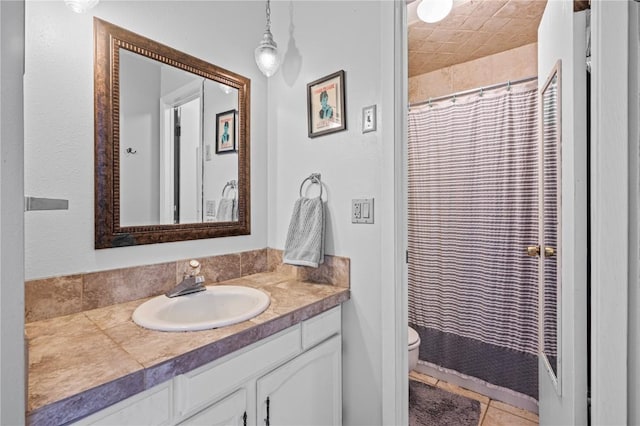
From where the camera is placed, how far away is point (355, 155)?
1360 millimetres

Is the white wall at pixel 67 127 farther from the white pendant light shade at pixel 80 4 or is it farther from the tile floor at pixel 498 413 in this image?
the tile floor at pixel 498 413

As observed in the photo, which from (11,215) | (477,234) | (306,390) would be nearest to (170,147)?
(11,215)

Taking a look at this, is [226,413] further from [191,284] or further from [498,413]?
[498,413]

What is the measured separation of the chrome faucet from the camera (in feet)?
3.90

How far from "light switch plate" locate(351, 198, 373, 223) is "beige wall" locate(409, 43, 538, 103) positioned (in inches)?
57.9

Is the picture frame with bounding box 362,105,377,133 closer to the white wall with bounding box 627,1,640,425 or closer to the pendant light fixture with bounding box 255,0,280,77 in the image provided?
the pendant light fixture with bounding box 255,0,280,77

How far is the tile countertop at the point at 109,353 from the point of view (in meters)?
0.60

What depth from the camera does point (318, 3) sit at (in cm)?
149

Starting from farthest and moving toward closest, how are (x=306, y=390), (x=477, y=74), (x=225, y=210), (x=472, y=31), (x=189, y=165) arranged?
(x=477, y=74)
(x=472, y=31)
(x=225, y=210)
(x=189, y=165)
(x=306, y=390)

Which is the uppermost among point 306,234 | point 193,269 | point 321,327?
point 306,234

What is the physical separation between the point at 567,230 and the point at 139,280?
1.56 meters

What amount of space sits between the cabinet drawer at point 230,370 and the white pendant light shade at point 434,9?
4.96ft

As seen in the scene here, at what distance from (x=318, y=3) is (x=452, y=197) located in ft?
4.60

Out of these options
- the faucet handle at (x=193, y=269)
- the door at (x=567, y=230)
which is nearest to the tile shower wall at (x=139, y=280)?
the faucet handle at (x=193, y=269)
